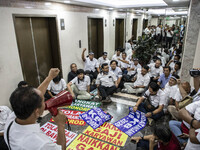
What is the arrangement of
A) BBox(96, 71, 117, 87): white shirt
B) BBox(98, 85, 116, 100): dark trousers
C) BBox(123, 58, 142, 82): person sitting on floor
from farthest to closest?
BBox(123, 58, 142, 82): person sitting on floor, BBox(96, 71, 117, 87): white shirt, BBox(98, 85, 116, 100): dark trousers

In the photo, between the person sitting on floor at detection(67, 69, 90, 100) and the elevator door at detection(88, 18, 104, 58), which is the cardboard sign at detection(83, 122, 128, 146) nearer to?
the person sitting on floor at detection(67, 69, 90, 100)

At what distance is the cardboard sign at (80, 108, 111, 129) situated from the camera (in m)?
3.10

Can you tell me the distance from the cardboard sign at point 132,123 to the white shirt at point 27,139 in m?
2.09

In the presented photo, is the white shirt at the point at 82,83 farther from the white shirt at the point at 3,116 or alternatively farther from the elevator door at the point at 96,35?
the elevator door at the point at 96,35

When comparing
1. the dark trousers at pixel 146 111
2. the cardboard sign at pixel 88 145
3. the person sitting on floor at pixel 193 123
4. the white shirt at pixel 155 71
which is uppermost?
the person sitting on floor at pixel 193 123

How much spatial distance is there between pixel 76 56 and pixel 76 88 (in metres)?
1.55

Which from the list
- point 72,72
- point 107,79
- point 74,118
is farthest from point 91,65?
point 74,118

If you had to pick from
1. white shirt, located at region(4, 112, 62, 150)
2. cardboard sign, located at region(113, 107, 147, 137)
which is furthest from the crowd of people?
cardboard sign, located at region(113, 107, 147, 137)

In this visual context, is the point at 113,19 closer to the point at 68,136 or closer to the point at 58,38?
the point at 58,38

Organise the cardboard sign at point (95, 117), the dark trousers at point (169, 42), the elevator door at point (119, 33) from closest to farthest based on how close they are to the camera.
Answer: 1. the cardboard sign at point (95, 117)
2. the dark trousers at point (169, 42)
3. the elevator door at point (119, 33)

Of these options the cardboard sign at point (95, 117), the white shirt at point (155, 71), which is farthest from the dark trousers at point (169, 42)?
the cardboard sign at point (95, 117)

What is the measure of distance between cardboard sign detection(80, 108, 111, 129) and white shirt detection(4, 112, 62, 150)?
2.04m

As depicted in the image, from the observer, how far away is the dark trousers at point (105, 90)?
4.07m

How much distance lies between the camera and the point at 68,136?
9.04 feet
